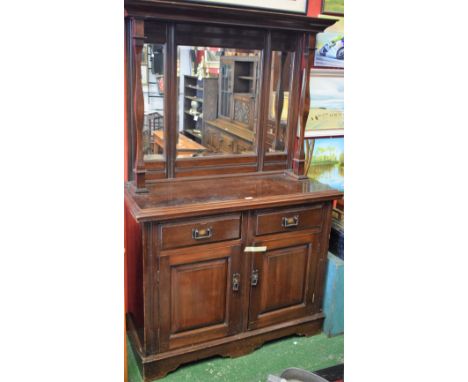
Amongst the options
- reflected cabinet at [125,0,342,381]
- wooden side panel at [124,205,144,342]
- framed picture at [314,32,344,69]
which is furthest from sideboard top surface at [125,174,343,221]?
framed picture at [314,32,344,69]

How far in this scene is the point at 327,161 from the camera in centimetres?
282

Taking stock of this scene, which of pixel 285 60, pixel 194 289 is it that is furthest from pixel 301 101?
pixel 194 289

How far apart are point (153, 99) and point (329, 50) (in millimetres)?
1171

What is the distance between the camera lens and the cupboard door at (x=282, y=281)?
7.33 ft

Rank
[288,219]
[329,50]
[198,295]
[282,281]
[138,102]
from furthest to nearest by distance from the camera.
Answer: [329,50] → [282,281] → [288,219] → [198,295] → [138,102]

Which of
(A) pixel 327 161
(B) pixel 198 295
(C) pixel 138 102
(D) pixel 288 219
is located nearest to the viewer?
(C) pixel 138 102

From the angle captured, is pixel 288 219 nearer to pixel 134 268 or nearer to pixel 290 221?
pixel 290 221

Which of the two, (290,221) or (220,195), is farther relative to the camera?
(290,221)

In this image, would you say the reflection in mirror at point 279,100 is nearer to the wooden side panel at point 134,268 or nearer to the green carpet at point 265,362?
the wooden side panel at point 134,268

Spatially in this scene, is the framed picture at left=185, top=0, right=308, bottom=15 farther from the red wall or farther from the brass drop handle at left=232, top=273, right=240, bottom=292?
the brass drop handle at left=232, top=273, right=240, bottom=292

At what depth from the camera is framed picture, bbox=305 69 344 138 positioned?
8.58 feet

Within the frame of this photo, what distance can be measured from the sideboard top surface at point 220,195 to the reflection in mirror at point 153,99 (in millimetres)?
192

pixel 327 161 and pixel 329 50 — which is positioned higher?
pixel 329 50

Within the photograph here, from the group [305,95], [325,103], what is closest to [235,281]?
[305,95]
